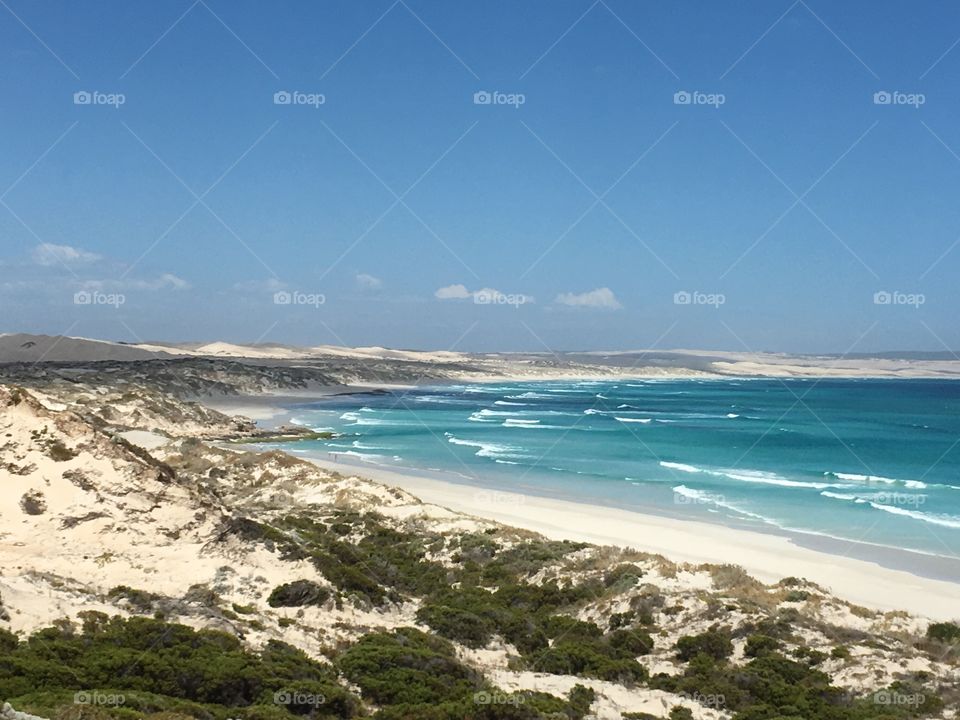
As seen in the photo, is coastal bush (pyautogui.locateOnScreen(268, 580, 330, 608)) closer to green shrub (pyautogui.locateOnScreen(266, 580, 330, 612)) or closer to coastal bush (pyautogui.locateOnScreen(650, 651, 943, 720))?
green shrub (pyautogui.locateOnScreen(266, 580, 330, 612))

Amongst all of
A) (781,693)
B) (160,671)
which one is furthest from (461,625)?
(160,671)

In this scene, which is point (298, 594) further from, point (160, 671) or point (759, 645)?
point (759, 645)

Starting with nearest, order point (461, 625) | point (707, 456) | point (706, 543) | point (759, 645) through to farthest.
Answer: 1. point (759, 645)
2. point (461, 625)
3. point (706, 543)
4. point (707, 456)

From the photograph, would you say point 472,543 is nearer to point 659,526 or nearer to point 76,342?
point 659,526

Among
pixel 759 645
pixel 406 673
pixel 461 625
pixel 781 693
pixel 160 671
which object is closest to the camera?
pixel 160 671

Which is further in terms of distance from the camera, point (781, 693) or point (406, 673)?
point (781, 693)

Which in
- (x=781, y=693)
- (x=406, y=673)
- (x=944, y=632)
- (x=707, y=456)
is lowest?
(x=406, y=673)
